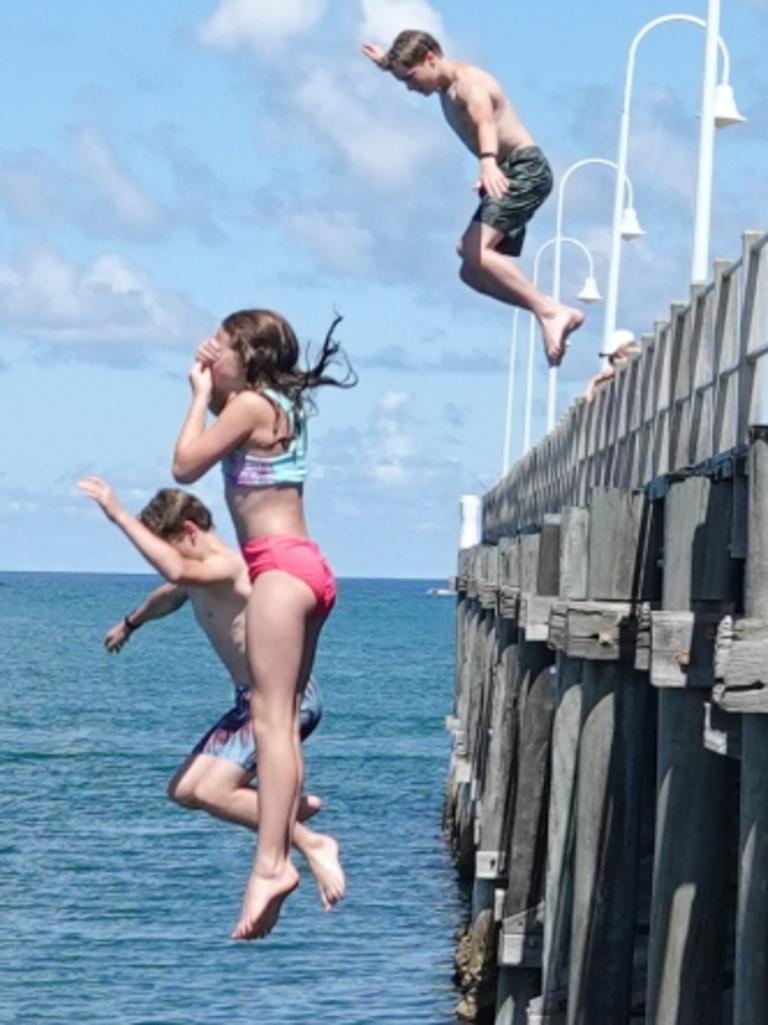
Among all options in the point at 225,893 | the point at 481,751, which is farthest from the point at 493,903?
the point at 225,893

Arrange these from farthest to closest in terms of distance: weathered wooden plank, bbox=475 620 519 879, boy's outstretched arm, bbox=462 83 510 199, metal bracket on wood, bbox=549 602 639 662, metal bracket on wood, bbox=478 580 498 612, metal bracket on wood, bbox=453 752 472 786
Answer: metal bracket on wood, bbox=453 752 472 786 < metal bracket on wood, bbox=478 580 498 612 < weathered wooden plank, bbox=475 620 519 879 < metal bracket on wood, bbox=549 602 639 662 < boy's outstretched arm, bbox=462 83 510 199

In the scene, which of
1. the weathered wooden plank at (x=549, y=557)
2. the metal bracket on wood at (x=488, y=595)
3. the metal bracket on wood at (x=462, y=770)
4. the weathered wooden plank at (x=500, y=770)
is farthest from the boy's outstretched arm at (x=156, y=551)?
the metal bracket on wood at (x=462, y=770)

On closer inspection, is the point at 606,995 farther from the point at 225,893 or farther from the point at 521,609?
the point at 225,893

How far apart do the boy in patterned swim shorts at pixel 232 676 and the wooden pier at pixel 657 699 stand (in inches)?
51.4

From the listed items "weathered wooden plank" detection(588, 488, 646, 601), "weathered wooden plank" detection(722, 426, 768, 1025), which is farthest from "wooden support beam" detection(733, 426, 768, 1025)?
"weathered wooden plank" detection(588, 488, 646, 601)

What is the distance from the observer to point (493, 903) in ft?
68.9

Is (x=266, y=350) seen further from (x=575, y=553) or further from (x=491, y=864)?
(x=491, y=864)

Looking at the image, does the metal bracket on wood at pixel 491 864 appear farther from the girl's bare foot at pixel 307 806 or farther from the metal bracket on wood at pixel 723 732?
the girl's bare foot at pixel 307 806

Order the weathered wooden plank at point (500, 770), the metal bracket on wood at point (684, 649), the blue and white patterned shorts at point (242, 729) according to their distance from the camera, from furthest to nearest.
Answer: the weathered wooden plank at point (500, 770) → the metal bracket on wood at point (684, 649) → the blue and white patterned shorts at point (242, 729)

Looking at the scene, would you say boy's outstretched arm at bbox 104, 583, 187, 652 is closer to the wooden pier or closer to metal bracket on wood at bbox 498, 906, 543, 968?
the wooden pier

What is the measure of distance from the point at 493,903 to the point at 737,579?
11013 millimetres

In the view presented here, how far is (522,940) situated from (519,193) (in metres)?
9.56

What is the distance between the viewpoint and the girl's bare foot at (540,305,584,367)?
9375 mm

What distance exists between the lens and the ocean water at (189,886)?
79.7 ft
